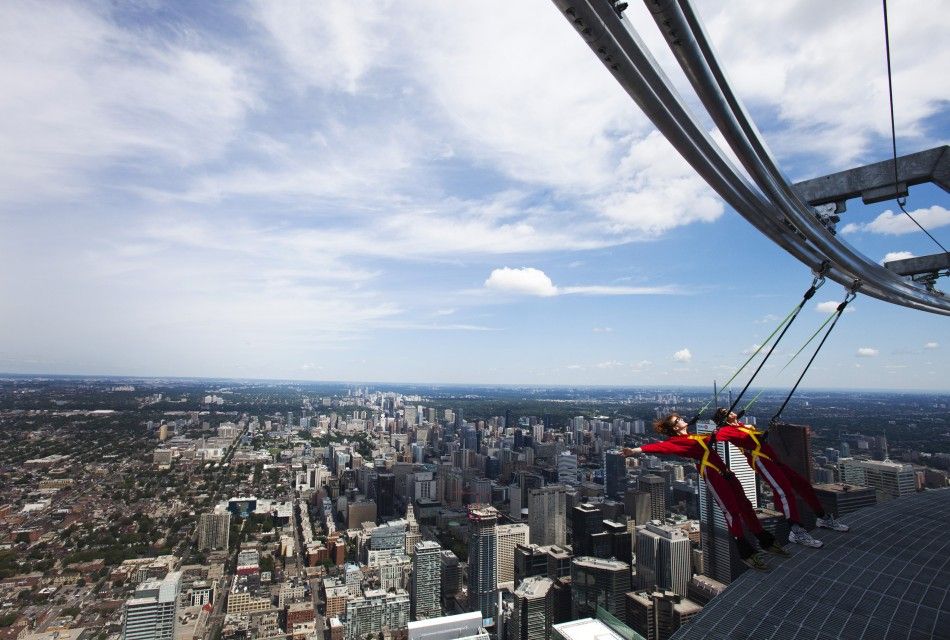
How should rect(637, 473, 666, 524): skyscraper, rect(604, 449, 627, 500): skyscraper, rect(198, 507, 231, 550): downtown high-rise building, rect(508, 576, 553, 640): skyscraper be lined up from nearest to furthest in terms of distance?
rect(508, 576, 553, 640): skyscraper
rect(198, 507, 231, 550): downtown high-rise building
rect(637, 473, 666, 524): skyscraper
rect(604, 449, 627, 500): skyscraper

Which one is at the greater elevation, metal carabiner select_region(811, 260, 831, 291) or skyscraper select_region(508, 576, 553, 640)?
metal carabiner select_region(811, 260, 831, 291)

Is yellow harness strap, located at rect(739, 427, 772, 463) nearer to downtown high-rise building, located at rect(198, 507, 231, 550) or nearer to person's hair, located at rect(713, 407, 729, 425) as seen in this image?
person's hair, located at rect(713, 407, 729, 425)

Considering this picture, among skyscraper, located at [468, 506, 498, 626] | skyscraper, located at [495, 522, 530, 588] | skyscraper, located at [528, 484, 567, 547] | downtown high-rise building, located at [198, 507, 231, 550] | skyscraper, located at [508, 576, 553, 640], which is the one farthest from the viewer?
skyscraper, located at [528, 484, 567, 547]

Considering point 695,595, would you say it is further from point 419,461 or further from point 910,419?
point 910,419

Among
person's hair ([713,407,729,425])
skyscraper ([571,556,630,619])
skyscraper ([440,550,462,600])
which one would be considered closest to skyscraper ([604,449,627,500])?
skyscraper ([571,556,630,619])

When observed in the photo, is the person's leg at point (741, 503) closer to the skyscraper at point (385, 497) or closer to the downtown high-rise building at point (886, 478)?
the downtown high-rise building at point (886, 478)

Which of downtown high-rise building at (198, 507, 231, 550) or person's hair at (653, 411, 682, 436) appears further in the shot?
downtown high-rise building at (198, 507, 231, 550)

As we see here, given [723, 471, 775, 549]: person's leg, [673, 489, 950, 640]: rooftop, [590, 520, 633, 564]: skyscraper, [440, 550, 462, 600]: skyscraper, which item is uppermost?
[723, 471, 775, 549]: person's leg

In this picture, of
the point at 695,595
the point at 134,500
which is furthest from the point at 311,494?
the point at 695,595
